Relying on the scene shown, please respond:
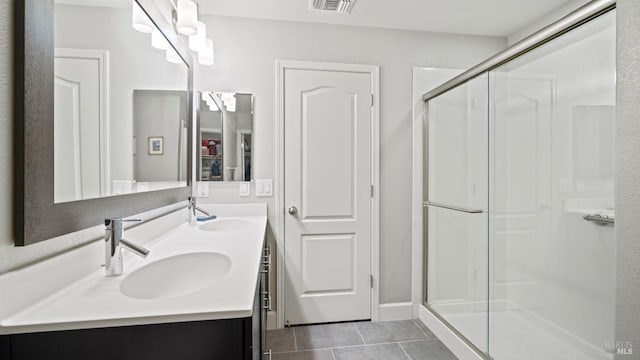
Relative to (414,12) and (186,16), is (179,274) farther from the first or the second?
(414,12)

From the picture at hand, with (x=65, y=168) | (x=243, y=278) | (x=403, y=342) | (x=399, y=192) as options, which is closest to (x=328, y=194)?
(x=399, y=192)

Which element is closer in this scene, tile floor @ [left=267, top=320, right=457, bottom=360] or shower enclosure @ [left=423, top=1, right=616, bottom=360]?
shower enclosure @ [left=423, top=1, right=616, bottom=360]

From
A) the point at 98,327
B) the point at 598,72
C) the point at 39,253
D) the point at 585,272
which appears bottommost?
the point at 585,272

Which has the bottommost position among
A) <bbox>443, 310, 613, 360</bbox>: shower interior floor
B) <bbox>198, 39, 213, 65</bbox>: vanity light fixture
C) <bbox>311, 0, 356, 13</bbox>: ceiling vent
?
<bbox>443, 310, 613, 360</bbox>: shower interior floor

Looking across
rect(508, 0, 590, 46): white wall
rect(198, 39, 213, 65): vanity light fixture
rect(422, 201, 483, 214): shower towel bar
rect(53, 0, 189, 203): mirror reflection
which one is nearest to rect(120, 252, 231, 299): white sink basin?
rect(53, 0, 189, 203): mirror reflection

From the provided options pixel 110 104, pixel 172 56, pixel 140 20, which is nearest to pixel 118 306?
pixel 110 104

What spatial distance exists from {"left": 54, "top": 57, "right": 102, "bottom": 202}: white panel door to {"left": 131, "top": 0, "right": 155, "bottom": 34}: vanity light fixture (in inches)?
15.2

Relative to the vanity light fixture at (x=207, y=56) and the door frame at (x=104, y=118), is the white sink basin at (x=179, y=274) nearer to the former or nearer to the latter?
the door frame at (x=104, y=118)

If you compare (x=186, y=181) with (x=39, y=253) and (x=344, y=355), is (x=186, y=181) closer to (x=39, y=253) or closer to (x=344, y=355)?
(x=39, y=253)

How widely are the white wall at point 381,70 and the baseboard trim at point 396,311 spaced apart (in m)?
0.04

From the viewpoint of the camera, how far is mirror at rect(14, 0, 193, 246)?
2.39 feet

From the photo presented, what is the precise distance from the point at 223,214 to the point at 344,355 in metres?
1.29

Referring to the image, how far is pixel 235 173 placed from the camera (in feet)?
7.76

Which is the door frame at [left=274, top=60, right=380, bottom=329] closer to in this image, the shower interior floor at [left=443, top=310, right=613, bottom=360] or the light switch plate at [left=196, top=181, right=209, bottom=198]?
the light switch plate at [left=196, top=181, right=209, bottom=198]
